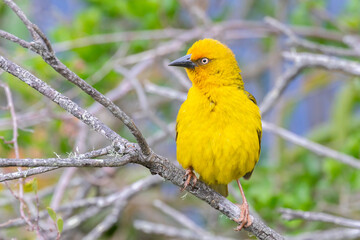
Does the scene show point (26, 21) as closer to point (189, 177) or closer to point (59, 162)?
point (59, 162)

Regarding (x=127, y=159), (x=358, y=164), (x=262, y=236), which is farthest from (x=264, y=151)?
(x=127, y=159)

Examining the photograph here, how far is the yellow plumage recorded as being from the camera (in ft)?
9.86

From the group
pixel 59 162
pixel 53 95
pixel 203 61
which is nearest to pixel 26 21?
pixel 53 95

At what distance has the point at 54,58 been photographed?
1.85 metres

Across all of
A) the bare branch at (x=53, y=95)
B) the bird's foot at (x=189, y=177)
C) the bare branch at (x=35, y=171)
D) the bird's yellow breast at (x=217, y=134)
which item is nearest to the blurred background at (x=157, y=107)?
the bird's yellow breast at (x=217, y=134)

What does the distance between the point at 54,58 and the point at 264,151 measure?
5.24 meters

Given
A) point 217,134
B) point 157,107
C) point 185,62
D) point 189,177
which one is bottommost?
point 189,177

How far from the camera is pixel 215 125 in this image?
3.00 m

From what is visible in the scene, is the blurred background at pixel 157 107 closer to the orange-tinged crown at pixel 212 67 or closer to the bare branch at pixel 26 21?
the orange-tinged crown at pixel 212 67

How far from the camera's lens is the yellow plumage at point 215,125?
301 cm

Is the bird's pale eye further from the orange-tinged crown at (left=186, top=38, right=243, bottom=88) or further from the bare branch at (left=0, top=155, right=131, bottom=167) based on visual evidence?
the bare branch at (left=0, top=155, right=131, bottom=167)

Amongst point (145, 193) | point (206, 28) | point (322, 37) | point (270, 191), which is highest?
point (322, 37)

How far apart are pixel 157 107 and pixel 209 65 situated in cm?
281

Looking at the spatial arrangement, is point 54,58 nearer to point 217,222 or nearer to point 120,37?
point 120,37
